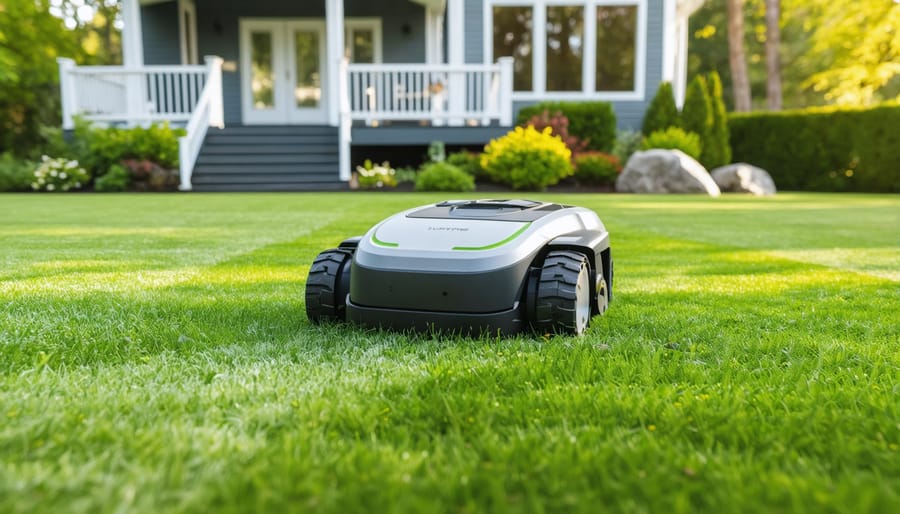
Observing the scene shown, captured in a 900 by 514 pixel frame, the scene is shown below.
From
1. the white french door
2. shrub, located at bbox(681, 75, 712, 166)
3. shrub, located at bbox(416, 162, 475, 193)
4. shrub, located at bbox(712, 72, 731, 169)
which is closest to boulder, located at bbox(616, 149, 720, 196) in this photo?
shrub, located at bbox(681, 75, 712, 166)

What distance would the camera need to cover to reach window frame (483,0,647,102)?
60.3 feet

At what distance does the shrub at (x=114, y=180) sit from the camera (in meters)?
14.1

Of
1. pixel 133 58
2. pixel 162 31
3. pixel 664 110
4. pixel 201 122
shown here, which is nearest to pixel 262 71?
pixel 162 31

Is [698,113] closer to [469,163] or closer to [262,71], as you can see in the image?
[469,163]

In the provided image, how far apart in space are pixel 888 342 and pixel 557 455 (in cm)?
173

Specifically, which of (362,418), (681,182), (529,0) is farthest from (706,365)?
(529,0)

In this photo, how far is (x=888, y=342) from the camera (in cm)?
254

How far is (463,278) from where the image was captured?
2369 millimetres

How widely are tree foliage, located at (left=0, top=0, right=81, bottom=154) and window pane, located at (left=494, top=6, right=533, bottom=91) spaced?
506 inches

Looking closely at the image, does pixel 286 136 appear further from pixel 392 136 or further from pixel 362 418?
pixel 362 418

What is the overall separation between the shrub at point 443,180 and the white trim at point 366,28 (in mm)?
6545

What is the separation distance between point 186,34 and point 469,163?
28.7 ft

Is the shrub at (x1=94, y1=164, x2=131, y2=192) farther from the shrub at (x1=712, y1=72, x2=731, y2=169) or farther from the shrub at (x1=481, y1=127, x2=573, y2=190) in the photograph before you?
the shrub at (x1=712, y1=72, x2=731, y2=169)

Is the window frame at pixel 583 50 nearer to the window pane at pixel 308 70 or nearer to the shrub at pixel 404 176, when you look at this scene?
the window pane at pixel 308 70
